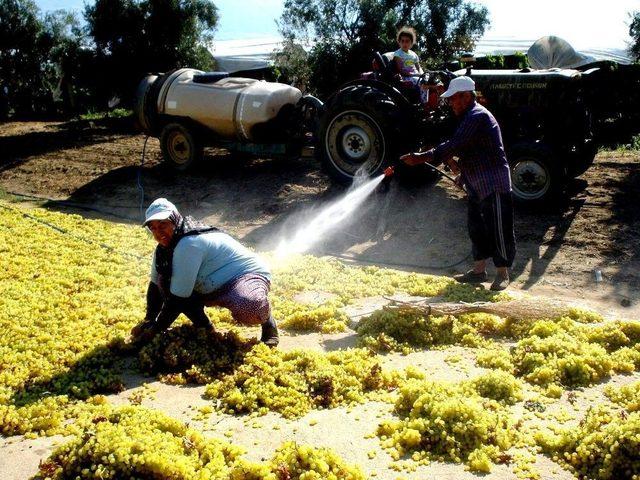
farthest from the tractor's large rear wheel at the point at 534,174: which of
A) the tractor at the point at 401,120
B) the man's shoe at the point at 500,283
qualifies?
the man's shoe at the point at 500,283

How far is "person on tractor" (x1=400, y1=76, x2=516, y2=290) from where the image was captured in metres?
7.59

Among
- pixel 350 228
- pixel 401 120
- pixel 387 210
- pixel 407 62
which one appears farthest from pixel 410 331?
pixel 407 62

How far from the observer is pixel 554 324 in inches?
255

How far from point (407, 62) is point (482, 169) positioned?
13.0ft

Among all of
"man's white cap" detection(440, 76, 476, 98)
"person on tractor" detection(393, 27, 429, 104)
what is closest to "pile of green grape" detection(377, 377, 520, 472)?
"man's white cap" detection(440, 76, 476, 98)

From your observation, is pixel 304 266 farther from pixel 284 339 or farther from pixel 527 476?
pixel 527 476

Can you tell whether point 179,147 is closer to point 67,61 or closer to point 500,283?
point 500,283

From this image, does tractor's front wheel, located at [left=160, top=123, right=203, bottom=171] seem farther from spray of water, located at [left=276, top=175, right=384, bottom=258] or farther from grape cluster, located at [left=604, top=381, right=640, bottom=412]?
grape cluster, located at [left=604, top=381, right=640, bottom=412]

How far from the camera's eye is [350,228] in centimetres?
1077

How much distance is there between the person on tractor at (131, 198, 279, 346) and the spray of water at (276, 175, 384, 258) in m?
3.93

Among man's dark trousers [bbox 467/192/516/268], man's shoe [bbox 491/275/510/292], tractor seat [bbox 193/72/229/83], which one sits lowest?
man's shoe [bbox 491/275/510/292]

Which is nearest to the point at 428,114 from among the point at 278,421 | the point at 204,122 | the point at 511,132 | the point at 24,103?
the point at 511,132

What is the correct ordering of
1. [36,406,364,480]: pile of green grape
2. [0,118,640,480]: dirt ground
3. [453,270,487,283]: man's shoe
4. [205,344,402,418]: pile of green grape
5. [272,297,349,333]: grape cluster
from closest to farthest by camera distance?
[36,406,364,480]: pile of green grape
[0,118,640,480]: dirt ground
[205,344,402,418]: pile of green grape
[272,297,349,333]: grape cluster
[453,270,487,283]: man's shoe

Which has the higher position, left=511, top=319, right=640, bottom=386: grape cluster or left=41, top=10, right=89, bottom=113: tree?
left=41, top=10, right=89, bottom=113: tree
